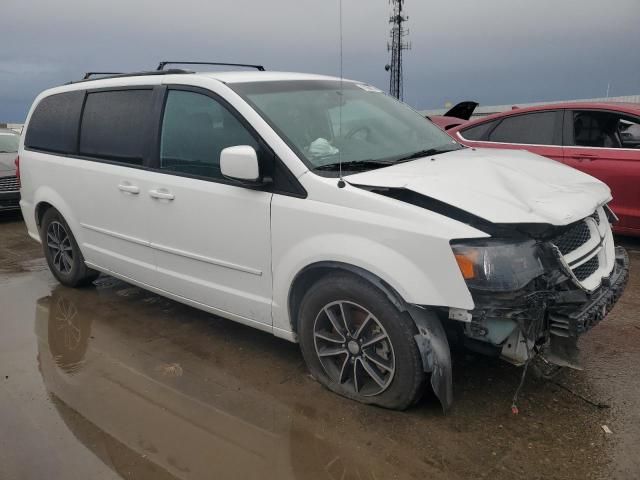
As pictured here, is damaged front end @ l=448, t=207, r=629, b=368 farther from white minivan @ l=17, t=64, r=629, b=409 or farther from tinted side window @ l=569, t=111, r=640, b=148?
tinted side window @ l=569, t=111, r=640, b=148

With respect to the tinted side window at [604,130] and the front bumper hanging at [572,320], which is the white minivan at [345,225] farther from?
the tinted side window at [604,130]

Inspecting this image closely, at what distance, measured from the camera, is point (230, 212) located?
318 centimetres

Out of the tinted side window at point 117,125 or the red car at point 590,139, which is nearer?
the tinted side window at point 117,125

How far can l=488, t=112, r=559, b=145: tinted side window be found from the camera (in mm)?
5875

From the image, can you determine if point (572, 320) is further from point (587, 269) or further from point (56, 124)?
point (56, 124)

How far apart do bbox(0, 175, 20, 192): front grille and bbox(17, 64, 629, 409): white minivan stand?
4.92m

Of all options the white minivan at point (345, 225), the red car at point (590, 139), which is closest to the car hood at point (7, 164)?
the white minivan at point (345, 225)

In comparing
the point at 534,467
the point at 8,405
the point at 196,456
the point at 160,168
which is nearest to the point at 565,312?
the point at 534,467

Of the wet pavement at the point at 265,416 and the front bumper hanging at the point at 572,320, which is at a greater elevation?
the front bumper hanging at the point at 572,320

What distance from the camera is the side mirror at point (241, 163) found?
9.45 ft

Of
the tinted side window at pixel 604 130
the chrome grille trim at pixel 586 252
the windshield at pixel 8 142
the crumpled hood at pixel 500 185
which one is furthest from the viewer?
the windshield at pixel 8 142

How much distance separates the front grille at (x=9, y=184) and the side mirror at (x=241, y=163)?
6873 mm

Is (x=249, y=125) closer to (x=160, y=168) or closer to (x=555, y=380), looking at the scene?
(x=160, y=168)

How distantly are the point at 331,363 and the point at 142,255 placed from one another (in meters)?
1.71
